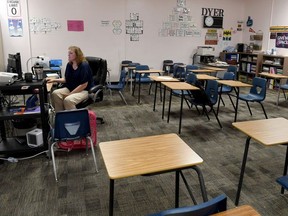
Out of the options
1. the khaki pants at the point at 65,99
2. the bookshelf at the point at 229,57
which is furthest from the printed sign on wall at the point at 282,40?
the khaki pants at the point at 65,99

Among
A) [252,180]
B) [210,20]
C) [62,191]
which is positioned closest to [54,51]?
[210,20]

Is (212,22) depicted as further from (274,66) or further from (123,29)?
(123,29)

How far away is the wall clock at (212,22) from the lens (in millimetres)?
8560

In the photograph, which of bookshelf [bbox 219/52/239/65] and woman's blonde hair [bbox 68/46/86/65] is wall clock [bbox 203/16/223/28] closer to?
bookshelf [bbox 219/52/239/65]

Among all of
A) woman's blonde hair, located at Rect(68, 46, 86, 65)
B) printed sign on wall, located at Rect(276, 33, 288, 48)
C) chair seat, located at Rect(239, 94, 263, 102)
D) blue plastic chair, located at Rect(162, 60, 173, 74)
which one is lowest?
chair seat, located at Rect(239, 94, 263, 102)

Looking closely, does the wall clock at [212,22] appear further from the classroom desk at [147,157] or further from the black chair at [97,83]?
the classroom desk at [147,157]

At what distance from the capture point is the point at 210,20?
8594mm

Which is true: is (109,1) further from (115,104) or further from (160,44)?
(115,104)

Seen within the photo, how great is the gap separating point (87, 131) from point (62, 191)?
2.09 feet

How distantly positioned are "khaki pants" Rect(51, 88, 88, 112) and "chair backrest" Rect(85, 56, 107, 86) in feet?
1.59

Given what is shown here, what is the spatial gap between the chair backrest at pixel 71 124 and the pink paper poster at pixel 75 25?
17.5ft

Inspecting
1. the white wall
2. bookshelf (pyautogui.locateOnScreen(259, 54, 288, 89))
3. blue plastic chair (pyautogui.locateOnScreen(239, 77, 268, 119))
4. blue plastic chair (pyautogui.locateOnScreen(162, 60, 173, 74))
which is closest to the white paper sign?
the white wall

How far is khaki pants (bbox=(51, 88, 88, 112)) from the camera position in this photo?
3.71m

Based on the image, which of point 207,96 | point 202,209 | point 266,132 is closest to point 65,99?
point 207,96
